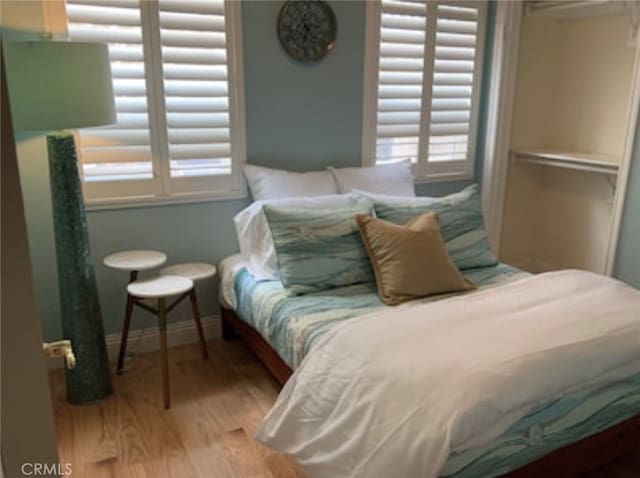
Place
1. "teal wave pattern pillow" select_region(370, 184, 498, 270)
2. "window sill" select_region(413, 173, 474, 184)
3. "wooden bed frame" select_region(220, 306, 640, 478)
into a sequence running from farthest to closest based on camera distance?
"window sill" select_region(413, 173, 474, 184)
"teal wave pattern pillow" select_region(370, 184, 498, 270)
"wooden bed frame" select_region(220, 306, 640, 478)

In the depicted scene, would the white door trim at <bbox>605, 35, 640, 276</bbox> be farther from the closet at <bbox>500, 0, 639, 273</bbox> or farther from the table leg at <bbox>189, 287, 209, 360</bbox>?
the table leg at <bbox>189, 287, 209, 360</bbox>

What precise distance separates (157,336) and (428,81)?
7.42 feet

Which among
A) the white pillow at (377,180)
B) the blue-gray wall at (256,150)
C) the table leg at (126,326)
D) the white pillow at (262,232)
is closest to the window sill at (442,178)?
the white pillow at (377,180)

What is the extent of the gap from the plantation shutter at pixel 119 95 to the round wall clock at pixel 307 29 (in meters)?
0.78

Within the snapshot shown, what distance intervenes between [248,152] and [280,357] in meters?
1.24

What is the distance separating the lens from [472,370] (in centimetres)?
162

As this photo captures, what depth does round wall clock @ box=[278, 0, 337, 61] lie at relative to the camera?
2926 millimetres

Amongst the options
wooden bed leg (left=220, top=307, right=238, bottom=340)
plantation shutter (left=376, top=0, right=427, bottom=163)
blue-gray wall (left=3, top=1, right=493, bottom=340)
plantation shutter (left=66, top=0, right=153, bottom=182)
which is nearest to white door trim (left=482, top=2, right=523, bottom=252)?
plantation shutter (left=376, top=0, right=427, bottom=163)

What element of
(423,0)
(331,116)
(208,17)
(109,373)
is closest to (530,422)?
(109,373)

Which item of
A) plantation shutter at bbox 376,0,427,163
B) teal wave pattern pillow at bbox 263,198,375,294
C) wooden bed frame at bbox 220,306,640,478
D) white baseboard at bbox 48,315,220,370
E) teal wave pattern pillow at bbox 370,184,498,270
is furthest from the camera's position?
plantation shutter at bbox 376,0,427,163

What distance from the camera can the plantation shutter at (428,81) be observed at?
3.24 meters

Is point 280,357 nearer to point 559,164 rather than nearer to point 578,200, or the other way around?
point 559,164

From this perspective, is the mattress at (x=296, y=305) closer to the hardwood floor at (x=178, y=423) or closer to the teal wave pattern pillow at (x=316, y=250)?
the teal wave pattern pillow at (x=316, y=250)

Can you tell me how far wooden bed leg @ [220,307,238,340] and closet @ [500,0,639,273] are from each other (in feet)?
7.14
